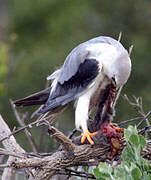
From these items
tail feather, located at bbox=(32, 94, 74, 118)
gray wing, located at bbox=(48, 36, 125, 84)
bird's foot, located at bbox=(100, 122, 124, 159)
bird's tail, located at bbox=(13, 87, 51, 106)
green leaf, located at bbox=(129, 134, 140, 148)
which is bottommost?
bird's foot, located at bbox=(100, 122, 124, 159)

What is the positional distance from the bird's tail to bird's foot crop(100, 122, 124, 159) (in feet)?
2.82

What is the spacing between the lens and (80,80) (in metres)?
5.24

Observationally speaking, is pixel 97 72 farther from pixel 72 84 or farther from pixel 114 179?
pixel 114 179

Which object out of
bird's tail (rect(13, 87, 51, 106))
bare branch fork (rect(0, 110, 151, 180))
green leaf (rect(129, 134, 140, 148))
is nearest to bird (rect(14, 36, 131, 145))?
bird's tail (rect(13, 87, 51, 106))

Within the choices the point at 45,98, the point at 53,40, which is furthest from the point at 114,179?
the point at 53,40

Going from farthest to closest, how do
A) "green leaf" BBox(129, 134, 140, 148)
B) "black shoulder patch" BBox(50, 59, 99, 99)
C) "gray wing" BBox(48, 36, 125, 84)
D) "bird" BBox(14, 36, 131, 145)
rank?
"gray wing" BBox(48, 36, 125, 84) → "black shoulder patch" BBox(50, 59, 99, 99) → "bird" BBox(14, 36, 131, 145) → "green leaf" BBox(129, 134, 140, 148)

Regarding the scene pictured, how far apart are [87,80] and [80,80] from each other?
0.43ft

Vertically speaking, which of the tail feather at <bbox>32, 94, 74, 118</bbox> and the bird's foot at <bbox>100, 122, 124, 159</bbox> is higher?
the tail feather at <bbox>32, 94, 74, 118</bbox>

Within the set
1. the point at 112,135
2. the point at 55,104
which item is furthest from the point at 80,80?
the point at 112,135

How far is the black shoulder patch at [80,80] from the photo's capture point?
506 centimetres

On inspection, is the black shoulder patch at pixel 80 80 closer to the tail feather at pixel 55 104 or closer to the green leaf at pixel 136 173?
the tail feather at pixel 55 104

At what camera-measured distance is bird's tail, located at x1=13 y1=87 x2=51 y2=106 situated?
17.0 feet

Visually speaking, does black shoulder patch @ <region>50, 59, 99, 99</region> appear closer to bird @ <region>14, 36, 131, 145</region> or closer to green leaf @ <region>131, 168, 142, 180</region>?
bird @ <region>14, 36, 131, 145</region>

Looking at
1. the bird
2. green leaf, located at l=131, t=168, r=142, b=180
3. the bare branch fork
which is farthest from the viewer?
the bird
